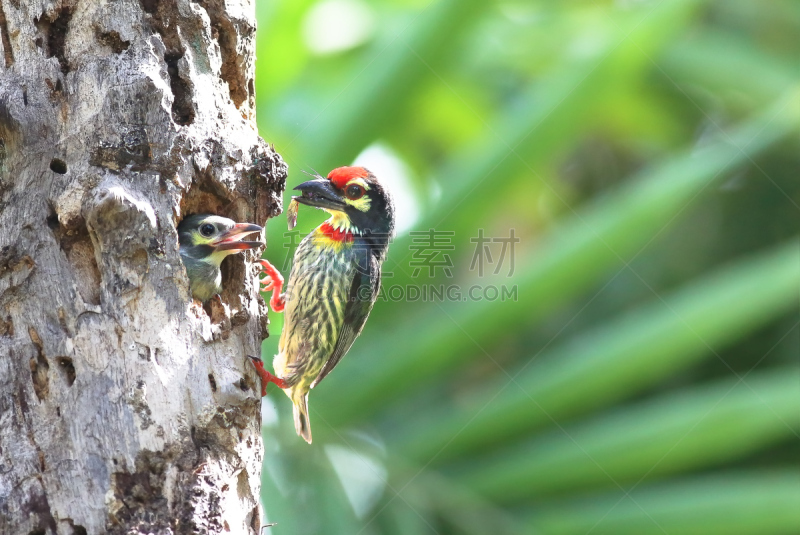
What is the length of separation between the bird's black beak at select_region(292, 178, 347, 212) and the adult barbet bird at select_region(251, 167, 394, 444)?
10mm

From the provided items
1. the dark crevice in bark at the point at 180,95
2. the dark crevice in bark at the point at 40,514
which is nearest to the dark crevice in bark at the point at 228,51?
the dark crevice in bark at the point at 180,95

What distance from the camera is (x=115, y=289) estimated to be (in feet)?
9.50

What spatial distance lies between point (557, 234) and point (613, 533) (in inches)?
78.7

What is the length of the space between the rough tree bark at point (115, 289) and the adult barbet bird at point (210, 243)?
0.11 m

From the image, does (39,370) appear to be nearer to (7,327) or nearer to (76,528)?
(7,327)

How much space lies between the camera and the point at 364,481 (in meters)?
5.48

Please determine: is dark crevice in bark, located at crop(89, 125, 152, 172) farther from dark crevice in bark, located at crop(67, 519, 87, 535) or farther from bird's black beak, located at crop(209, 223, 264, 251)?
dark crevice in bark, located at crop(67, 519, 87, 535)

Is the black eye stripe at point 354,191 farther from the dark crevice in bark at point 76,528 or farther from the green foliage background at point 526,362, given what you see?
the dark crevice in bark at point 76,528

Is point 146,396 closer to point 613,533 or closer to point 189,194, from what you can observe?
point 189,194

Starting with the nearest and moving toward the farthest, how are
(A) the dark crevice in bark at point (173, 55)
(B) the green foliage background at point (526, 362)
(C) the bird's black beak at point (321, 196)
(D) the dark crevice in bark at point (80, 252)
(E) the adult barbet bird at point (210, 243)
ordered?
(D) the dark crevice in bark at point (80, 252) < (A) the dark crevice in bark at point (173, 55) < (E) the adult barbet bird at point (210, 243) < (C) the bird's black beak at point (321, 196) < (B) the green foliage background at point (526, 362)

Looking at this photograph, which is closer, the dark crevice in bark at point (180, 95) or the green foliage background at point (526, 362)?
the dark crevice in bark at point (180, 95)

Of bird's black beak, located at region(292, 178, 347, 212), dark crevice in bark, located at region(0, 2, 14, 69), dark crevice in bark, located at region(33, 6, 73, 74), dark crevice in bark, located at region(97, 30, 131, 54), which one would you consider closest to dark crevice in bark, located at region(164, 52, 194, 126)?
dark crevice in bark, located at region(97, 30, 131, 54)

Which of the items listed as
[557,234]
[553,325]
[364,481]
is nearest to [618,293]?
[553,325]

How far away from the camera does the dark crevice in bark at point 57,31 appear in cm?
308
